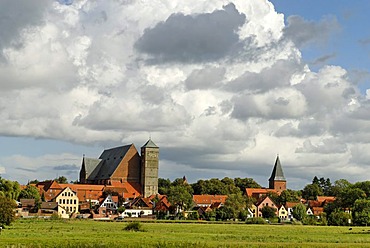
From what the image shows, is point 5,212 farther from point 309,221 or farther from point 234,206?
point 309,221

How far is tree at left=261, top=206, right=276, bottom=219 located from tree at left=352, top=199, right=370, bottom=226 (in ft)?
107

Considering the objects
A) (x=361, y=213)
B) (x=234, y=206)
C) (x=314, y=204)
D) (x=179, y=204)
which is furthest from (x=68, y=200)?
(x=361, y=213)

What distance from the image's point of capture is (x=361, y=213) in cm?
11569

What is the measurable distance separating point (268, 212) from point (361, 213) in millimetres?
38499

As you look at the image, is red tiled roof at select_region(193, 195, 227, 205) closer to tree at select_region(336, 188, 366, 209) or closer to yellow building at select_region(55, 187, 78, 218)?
yellow building at select_region(55, 187, 78, 218)

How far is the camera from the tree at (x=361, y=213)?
4496 inches

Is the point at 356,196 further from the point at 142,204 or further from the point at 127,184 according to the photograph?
the point at 127,184

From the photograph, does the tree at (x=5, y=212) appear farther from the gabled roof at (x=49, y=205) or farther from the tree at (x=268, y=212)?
the tree at (x=268, y=212)

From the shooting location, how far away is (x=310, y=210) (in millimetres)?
176250

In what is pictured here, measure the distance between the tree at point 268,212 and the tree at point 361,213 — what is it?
32.6 meters

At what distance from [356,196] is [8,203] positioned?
86761mm

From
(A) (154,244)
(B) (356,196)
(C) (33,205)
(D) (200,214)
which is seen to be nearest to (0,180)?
(C) (33,205)

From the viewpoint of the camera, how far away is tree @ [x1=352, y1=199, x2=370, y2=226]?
375 ft

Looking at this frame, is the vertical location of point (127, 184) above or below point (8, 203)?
above
